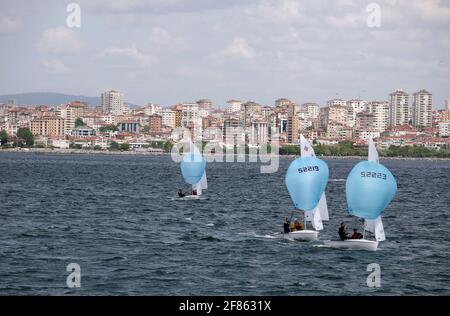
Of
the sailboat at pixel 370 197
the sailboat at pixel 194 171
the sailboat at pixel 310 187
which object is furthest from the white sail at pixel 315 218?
the sailboat at pixel 194 171

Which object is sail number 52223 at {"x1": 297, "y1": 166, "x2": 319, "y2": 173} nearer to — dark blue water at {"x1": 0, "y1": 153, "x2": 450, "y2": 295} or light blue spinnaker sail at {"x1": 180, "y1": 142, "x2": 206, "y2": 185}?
dark blue water at {"x1": 0, "y1": 153, "x2": 450, "y2": 295}

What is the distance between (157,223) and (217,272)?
1721 cm

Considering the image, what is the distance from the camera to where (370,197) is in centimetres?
3853

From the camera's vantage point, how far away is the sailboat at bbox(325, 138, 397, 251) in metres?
38.4

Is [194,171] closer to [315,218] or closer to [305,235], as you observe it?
[315,218]

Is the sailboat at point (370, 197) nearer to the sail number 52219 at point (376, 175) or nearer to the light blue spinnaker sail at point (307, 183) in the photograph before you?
the sail number 52219 at point (376, 175)

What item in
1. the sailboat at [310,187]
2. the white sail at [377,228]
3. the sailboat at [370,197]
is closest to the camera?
the sailboat at [370,197]

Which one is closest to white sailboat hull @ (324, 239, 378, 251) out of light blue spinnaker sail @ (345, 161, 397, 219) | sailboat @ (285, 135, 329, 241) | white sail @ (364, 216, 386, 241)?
white sail @ (364, 216, 386, 241)

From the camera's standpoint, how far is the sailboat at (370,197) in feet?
126

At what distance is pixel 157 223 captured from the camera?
4953 centimetres

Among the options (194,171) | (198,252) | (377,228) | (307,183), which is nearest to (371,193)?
(377,228)
